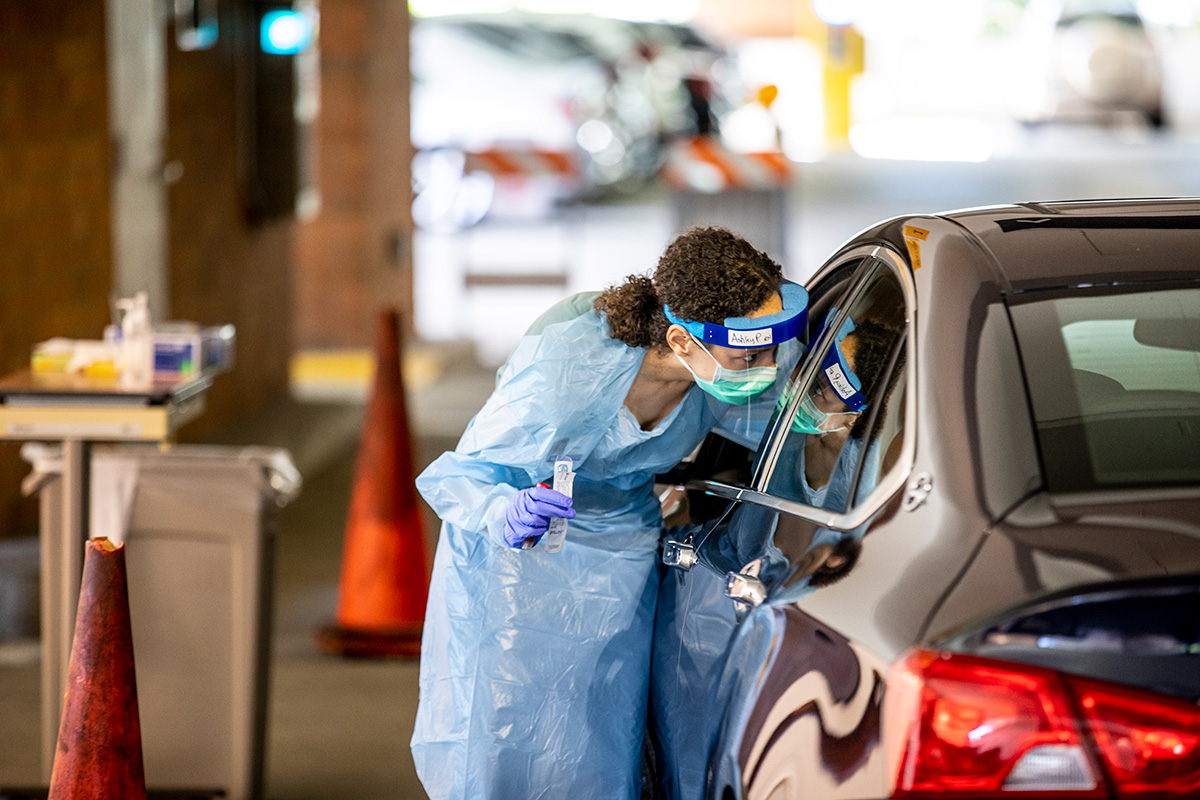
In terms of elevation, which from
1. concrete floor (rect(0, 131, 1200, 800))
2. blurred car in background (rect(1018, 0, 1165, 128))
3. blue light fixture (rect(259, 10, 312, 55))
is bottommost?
concrete floor (rect(0, 131, 1200, 800))

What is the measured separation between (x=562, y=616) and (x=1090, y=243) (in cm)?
123

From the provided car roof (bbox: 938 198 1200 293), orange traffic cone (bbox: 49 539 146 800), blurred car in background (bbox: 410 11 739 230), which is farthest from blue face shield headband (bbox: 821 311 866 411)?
blurred car in background (bbox: 410 11 739 230)

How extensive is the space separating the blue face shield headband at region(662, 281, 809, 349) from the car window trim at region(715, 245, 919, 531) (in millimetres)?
69

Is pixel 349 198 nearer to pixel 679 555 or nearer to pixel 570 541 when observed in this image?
pixel 570 541

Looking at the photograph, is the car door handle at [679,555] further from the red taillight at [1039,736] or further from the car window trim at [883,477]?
the red taillight at [1039,736]

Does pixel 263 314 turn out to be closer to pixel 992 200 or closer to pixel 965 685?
pixel 965 685

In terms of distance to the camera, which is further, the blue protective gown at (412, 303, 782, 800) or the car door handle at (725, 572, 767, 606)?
the blue protective gown at (412, 303, 782, 800)

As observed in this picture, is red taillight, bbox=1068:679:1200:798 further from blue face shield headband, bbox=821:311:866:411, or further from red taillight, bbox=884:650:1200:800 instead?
blue face shield headband, bbox=821:311:866:411

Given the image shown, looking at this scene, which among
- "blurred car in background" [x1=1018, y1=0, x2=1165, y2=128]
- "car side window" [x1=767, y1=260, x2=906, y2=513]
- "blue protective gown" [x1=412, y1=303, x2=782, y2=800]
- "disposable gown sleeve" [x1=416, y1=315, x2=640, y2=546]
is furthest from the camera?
"blurred car in background" [x1=1018, y1=0, x2=1165, y2=128]

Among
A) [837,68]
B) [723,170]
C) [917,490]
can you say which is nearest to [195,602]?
[917,490]

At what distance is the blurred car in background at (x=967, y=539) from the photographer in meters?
1.73

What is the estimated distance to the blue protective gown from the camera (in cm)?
297

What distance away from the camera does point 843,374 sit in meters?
2.61

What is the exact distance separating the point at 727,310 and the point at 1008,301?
64cm
